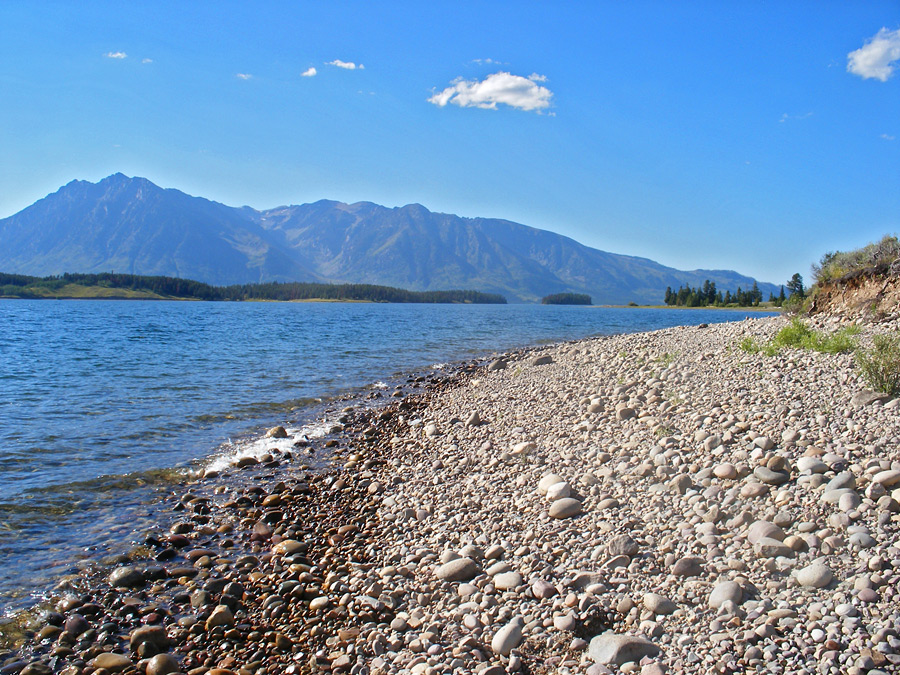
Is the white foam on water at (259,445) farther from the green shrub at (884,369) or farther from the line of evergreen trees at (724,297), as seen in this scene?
the line of evergreen trees at (724,297)

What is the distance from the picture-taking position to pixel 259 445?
15883mm

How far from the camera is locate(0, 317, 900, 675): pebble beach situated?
5.41 m

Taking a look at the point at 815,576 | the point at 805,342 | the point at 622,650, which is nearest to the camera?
the point at 622,650

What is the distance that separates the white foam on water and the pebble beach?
5.80 feet

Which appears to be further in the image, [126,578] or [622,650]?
[126,578]

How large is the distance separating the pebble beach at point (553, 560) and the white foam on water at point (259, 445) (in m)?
1.77

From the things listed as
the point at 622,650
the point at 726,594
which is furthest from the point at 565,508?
the point at 622,650

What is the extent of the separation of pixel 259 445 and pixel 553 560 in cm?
1142

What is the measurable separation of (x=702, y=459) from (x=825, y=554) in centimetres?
325

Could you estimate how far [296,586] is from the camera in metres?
7.67

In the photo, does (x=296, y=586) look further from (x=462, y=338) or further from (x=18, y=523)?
(x=462, y=338)

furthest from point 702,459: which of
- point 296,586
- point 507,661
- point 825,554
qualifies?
point 296,586

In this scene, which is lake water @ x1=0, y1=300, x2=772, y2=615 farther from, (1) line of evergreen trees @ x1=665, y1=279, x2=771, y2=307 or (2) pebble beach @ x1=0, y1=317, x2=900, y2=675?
(1) line of evergreen trees @ x1=665, y1=279, x2=771, y2=307

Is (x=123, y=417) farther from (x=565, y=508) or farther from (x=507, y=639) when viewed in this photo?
(x=507, y=639)
